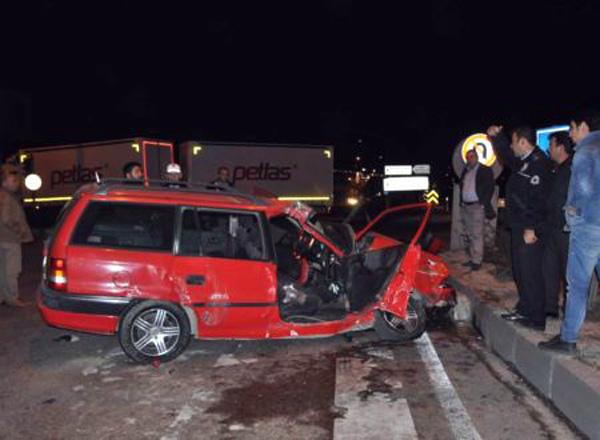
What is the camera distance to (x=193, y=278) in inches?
227

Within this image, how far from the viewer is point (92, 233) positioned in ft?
18.8

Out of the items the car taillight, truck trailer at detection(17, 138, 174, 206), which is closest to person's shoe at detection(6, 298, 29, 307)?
the car taillight

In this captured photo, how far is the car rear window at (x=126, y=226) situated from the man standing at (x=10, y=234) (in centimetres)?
280

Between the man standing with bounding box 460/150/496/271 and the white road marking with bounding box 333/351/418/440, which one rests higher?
the man standing with bounding box 460/150/496/271

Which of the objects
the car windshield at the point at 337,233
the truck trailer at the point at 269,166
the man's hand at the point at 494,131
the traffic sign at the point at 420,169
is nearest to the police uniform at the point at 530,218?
the man's hand at the point at 494,131

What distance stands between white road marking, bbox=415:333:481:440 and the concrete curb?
669mm

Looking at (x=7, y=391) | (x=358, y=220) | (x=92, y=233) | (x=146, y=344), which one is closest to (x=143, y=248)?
(x=92, y=233)

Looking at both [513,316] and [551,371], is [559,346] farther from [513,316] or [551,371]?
[513,316]

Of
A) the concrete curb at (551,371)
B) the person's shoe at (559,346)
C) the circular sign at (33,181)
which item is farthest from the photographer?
the circular sign at (33,181)

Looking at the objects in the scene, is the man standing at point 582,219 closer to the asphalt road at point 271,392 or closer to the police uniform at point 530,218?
the asphalt road at point 271,392

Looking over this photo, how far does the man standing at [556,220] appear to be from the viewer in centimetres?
554

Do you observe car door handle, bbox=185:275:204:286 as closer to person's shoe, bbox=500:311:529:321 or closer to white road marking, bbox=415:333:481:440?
white road marking, bbox=415:333:481:440

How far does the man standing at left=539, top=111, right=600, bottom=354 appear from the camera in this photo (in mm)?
4594

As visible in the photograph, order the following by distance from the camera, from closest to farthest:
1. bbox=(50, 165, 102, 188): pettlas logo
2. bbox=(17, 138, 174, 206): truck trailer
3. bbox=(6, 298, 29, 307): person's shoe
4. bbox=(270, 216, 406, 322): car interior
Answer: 1. bbox=(270, 216, 406, 322): car interior
2. bbox=(6, 298, 29, 307): person's shoe
3. bbox=(17, 138, 174, 206): truck trailer
4. bbox=(50, 165, 102, 188): pettlas logo
